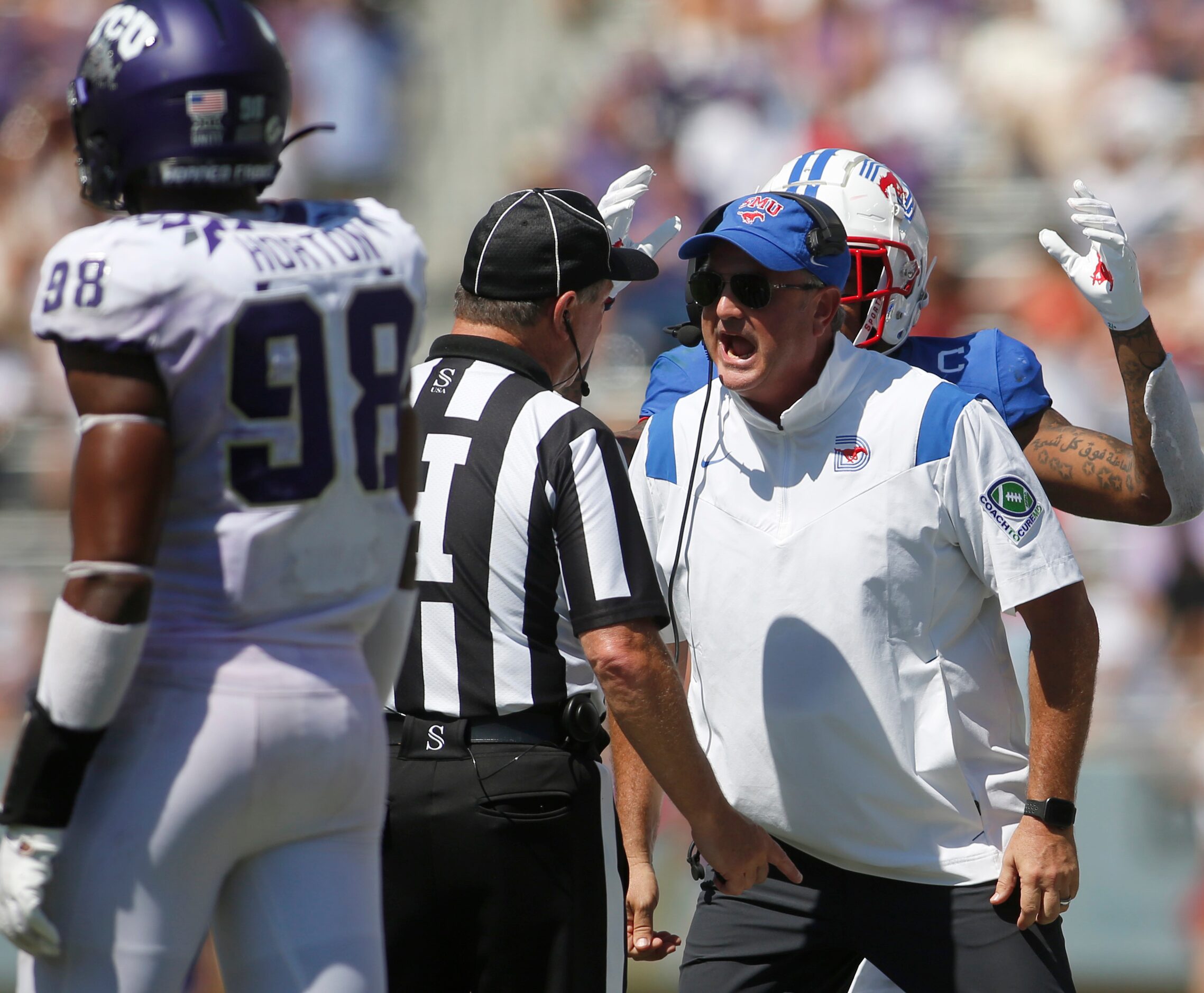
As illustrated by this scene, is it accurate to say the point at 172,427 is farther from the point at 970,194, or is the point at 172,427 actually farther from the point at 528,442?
the point at 970,194

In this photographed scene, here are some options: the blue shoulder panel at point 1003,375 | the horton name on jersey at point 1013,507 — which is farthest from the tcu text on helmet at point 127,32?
the blue shoulder panel at point 1003,375

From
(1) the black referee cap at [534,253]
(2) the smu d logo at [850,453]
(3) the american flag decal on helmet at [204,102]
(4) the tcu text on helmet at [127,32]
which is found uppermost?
(4) the tcu text on helmet at [127,32]

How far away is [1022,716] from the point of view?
2.92m

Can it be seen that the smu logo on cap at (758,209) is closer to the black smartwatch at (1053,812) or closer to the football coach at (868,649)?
the football coach at (868,649)

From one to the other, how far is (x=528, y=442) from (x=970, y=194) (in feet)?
20.1

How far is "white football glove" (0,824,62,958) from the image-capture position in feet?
6.34

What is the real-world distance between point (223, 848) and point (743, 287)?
1.45 meters

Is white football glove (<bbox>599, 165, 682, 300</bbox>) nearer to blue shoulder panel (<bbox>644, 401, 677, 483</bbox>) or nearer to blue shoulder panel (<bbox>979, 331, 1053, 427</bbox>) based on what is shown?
blue shoulder panel (<bbox>644, 401, 677, 483</bbox>)

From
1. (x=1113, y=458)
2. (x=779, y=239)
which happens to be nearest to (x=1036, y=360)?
(x=1113, y=458)

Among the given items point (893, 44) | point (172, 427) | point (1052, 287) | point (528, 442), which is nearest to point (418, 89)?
point (893, 44)

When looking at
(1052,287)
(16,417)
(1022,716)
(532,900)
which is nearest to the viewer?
(532,900)

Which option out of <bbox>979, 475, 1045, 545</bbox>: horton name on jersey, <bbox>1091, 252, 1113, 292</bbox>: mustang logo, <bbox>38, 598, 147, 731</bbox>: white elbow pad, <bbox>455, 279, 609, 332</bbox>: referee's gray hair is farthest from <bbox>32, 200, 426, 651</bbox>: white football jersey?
<bbox>1091, 252, 1113, 292</bbox>: mustang logo

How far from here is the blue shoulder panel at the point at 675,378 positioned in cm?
351

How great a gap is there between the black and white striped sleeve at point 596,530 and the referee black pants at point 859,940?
660 mm
